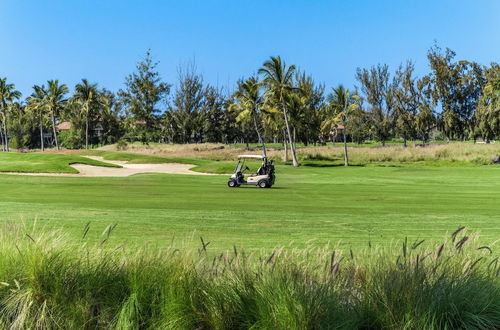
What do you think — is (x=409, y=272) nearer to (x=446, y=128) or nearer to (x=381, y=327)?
(x=381, y=327)

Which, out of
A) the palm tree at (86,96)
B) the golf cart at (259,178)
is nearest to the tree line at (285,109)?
the palm tree at (86,96)

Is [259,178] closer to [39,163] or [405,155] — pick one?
[39,163]

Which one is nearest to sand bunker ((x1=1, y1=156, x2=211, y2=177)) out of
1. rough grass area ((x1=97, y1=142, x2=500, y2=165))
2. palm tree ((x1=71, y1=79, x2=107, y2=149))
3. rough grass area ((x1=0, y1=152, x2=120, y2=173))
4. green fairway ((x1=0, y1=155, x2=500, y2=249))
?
rough grass area ((x1=0, y1=152, x2=120, y2=173))

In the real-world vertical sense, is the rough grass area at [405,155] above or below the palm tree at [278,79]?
below

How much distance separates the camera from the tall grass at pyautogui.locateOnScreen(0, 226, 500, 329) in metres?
3.91

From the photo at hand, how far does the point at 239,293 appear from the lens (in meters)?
4.15

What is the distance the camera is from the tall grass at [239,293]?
A: 154 inches

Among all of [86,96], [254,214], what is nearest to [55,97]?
[86,96]

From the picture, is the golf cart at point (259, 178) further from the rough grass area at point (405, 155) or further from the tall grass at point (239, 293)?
the rough grass area at point (405, 155)

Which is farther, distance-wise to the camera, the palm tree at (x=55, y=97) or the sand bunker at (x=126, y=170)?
the palm tree at (x=55, y=97)

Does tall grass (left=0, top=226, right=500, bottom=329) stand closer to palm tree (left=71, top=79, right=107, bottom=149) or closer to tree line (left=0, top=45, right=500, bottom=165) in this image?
tree line (left=0, top=45, right=500, bottom=165)

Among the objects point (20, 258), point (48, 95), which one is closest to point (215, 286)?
point (20, 258)

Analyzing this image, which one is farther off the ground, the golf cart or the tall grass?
the tall grass

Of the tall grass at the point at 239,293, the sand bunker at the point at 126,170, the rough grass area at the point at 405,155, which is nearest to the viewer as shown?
the tall grass at the point at 239,293
